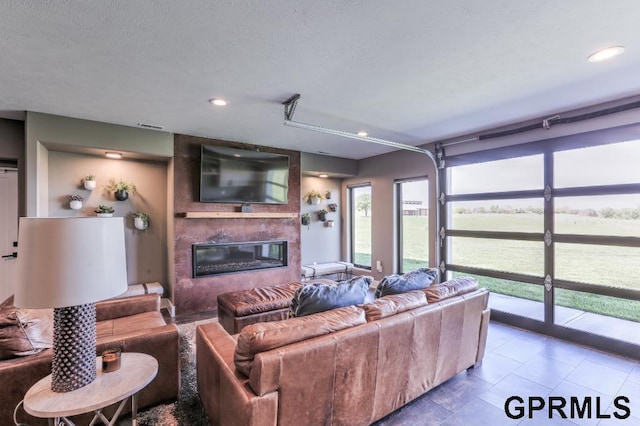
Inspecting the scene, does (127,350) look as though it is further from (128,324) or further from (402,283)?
(402,283)

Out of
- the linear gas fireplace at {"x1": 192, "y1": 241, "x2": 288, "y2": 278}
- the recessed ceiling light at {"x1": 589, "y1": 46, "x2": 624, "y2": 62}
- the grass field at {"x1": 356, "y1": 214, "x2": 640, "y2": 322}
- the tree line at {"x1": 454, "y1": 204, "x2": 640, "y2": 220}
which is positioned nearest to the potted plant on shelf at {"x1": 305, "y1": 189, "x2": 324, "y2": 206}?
the linear gas fireplace at {"x1": 192, "y1": 241, "x2": 288, "y2": 278}

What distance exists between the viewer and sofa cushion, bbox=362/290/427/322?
6.47 ft

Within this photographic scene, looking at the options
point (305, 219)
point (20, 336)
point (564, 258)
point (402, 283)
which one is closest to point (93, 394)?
point (20, 336)

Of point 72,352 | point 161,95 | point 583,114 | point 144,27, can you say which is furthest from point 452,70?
point 72,352

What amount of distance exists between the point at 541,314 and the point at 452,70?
124 inches

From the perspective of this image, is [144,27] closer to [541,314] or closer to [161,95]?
[161,95]

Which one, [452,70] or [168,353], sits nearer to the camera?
[168,353]

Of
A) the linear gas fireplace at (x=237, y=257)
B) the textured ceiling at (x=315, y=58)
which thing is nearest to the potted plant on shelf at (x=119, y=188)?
the textured ceiling at (x=315, y=58)

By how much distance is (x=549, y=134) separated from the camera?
11.6ft

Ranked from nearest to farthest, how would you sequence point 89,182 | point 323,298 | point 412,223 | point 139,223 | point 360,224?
point 323,298, point 89,182, point 139,223, point 412,223, point 360,224

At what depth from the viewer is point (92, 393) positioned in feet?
4.72

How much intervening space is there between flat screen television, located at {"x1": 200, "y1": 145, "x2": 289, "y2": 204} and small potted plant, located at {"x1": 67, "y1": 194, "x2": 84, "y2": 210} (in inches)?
58.8

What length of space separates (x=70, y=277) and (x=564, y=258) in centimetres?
453

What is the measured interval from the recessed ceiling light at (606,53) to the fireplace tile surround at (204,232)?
13.3 ft
